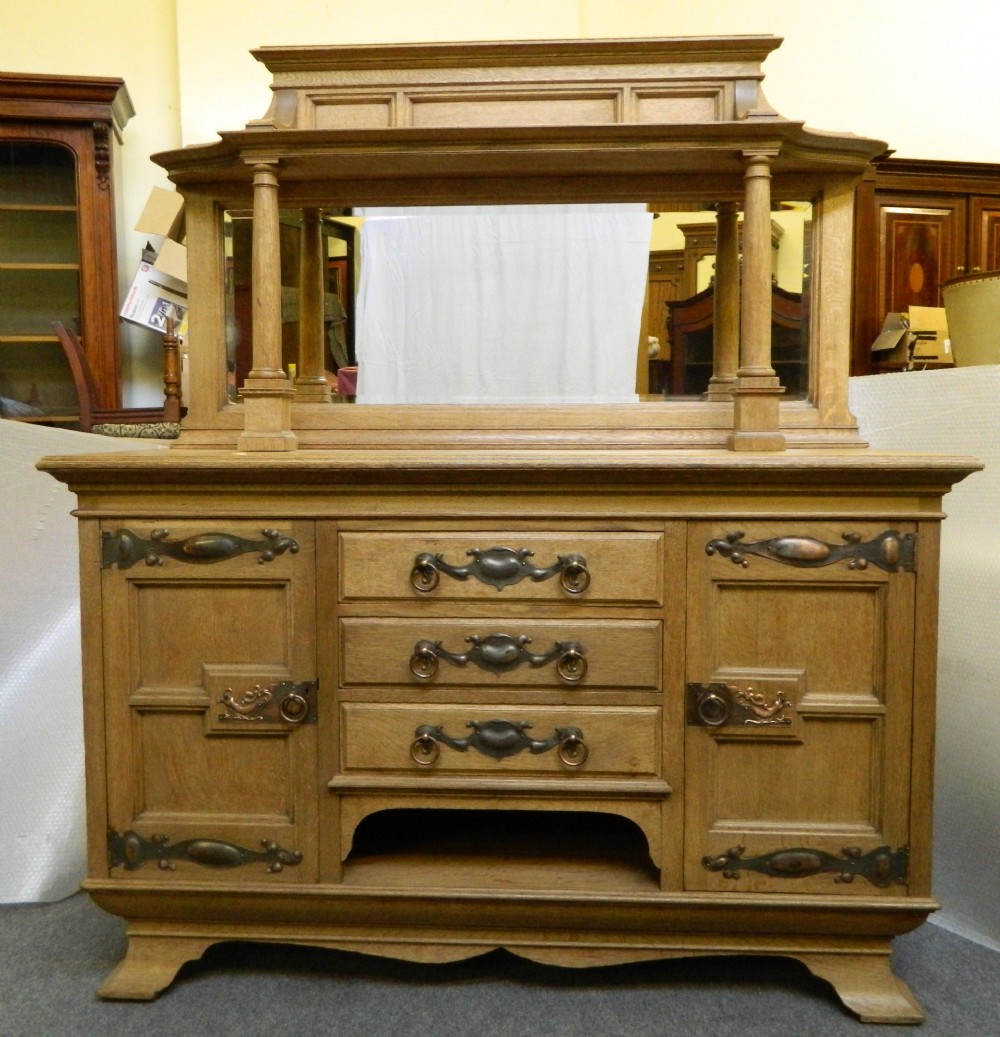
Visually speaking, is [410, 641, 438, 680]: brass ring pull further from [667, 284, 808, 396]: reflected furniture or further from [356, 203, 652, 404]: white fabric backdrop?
[667, 284, 808, 396]: reflected furniture

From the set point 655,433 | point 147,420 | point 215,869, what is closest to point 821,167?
point 655,433

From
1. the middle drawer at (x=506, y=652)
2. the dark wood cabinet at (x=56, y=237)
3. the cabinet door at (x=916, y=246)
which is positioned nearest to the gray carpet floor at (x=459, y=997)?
the middle drawer at (x=506, y=652)

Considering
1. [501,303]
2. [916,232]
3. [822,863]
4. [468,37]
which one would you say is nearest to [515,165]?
[501,303]

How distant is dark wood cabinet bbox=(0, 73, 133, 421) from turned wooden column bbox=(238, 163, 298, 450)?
2.31m

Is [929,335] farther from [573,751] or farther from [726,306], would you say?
[573,751]

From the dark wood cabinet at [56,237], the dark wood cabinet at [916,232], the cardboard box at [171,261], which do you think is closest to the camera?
the dark wood cabinet at [56,237]

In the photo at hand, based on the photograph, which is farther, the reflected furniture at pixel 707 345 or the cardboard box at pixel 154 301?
the cardboard box at pixel 154 301

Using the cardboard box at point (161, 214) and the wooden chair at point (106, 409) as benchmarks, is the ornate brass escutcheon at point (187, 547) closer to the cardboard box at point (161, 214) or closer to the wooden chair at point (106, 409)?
the wooden chair at point (106, 409)

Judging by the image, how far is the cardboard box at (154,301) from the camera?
12.1 ft

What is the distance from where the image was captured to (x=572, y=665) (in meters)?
1.39

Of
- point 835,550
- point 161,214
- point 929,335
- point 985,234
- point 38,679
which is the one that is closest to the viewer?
point 835,550

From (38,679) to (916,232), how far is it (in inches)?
160

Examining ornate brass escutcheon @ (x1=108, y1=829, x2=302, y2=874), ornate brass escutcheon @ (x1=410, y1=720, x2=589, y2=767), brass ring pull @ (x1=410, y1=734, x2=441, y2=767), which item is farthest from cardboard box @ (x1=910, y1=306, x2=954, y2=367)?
ornate brass escutcheon @ (x1=108, y1=829, x2=302, y2=874)

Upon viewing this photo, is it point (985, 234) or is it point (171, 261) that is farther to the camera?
point (985, 234)
